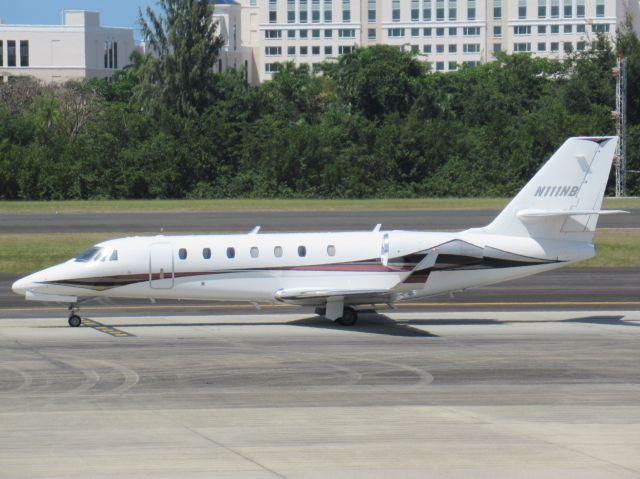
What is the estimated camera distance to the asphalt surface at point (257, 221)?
57.7 metres

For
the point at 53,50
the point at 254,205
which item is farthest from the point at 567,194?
the point at 53,50

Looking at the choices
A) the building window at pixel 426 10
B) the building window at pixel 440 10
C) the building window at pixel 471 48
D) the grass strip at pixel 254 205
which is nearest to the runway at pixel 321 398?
A: the grass strip at pixel 254 205

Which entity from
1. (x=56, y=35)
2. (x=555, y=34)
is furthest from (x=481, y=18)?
(x=56, y=35)

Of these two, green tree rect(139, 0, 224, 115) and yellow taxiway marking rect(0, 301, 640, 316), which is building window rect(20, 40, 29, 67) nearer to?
green tree rect(139, 0, 224, 115)

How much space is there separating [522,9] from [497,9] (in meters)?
4.02

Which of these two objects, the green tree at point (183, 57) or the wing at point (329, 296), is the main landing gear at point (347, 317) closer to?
the wing at point (329, 296)

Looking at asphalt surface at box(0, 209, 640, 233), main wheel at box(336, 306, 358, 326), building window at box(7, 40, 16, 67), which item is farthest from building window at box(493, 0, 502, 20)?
main wheel at box(336, 306, 358, 326)

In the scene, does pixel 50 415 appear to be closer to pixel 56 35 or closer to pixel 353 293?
pixel 353 293

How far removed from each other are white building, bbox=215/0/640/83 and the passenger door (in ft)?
516

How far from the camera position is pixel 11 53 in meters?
158

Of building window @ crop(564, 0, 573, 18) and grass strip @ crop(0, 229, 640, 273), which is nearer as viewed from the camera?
grass strip @ crop(0, 229, 640, 273)

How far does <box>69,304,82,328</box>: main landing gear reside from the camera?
3005cm

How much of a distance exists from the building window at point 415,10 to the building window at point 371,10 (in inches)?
247

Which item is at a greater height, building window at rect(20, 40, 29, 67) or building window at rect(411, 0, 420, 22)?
building window at rect(411, 0, 420, 22)
